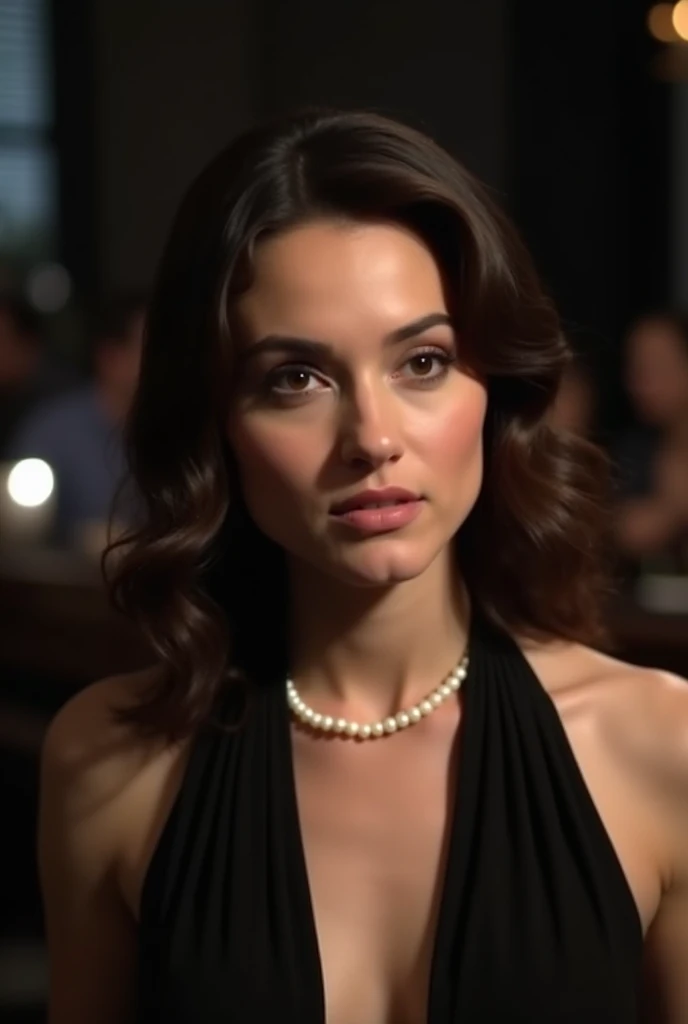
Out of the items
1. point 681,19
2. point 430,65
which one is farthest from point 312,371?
point 430,65

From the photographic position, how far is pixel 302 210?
1.08 m

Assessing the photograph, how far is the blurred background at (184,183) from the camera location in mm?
3225

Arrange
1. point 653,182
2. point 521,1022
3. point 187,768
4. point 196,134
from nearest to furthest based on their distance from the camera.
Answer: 1. point 521,1022
2. point 187,768
3. point 653,182
4. point 196,134

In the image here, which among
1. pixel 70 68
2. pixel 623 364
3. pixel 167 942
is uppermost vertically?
pixel 167 942

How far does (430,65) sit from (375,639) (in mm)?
4348

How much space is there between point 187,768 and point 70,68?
208 inches

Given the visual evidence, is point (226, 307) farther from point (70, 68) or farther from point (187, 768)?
point (70, 68)

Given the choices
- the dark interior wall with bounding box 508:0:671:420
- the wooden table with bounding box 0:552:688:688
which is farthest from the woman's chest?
the dark interior wall with bounding box 508:0:671:420

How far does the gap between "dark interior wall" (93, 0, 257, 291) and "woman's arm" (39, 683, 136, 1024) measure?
4899 millimetres

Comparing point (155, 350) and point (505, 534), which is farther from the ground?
point (155, 350)

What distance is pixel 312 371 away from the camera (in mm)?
1067

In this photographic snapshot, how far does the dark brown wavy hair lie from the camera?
1084 millimetres

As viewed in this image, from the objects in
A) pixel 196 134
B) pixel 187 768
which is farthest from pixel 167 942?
pixel 196 134

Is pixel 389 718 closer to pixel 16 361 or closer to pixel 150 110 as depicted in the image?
pixel 16 361
